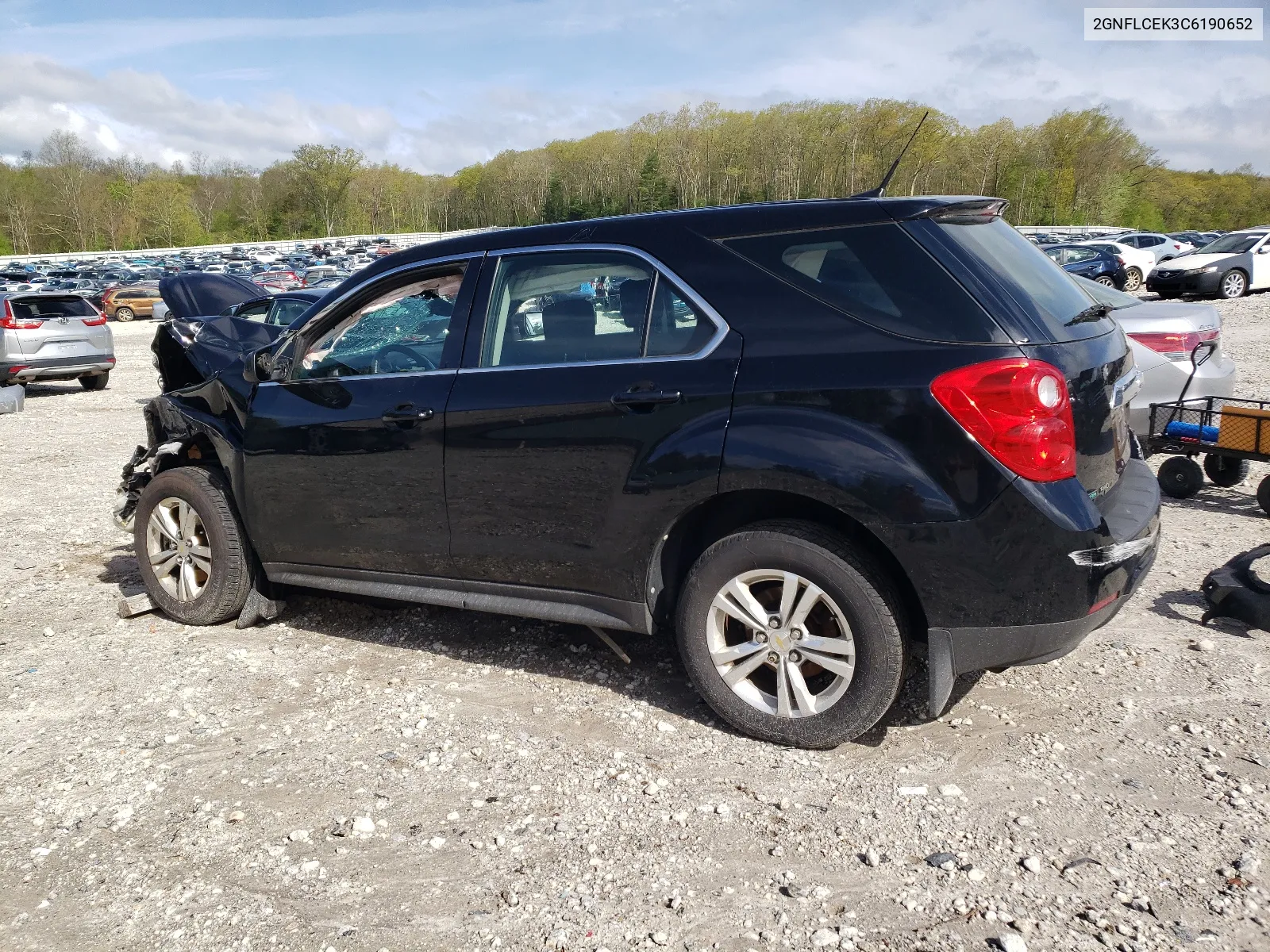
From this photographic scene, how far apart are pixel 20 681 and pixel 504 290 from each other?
2827mm

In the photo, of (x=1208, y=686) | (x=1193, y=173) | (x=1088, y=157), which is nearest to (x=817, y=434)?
(x=1208, y=686)

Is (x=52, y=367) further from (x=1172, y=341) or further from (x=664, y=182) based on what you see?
(x=664, y=182)

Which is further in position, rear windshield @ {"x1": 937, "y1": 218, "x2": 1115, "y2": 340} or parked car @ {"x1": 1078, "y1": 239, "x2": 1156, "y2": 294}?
parked car @ {"x1": 1078, "y1": 239, "x2": 1156, "y2": 294}

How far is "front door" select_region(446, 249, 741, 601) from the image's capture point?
364cm

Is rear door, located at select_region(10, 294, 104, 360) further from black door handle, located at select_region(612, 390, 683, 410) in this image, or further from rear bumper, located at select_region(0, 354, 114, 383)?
black door handle, located at select_region(612, 390, 683, 410)

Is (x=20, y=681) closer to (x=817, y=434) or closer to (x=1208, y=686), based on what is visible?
(x=817, y=434)

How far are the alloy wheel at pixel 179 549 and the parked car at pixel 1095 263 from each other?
28.6 metres

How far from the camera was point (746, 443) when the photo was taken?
3.50 metres


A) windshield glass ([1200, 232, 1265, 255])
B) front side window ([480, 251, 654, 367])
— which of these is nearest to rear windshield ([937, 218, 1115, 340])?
front side window ([480, 251, 654, 367])

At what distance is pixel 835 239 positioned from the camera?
11.6 ft

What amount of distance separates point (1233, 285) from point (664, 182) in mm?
71013

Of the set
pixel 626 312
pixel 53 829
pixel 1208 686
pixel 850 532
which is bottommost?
pixel 53 829

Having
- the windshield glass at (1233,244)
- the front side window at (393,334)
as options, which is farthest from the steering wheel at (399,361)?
the windshield glass at (1233,244)

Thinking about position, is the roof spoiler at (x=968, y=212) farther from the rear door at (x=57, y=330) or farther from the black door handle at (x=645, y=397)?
the rear door at (x=57, y=330)
